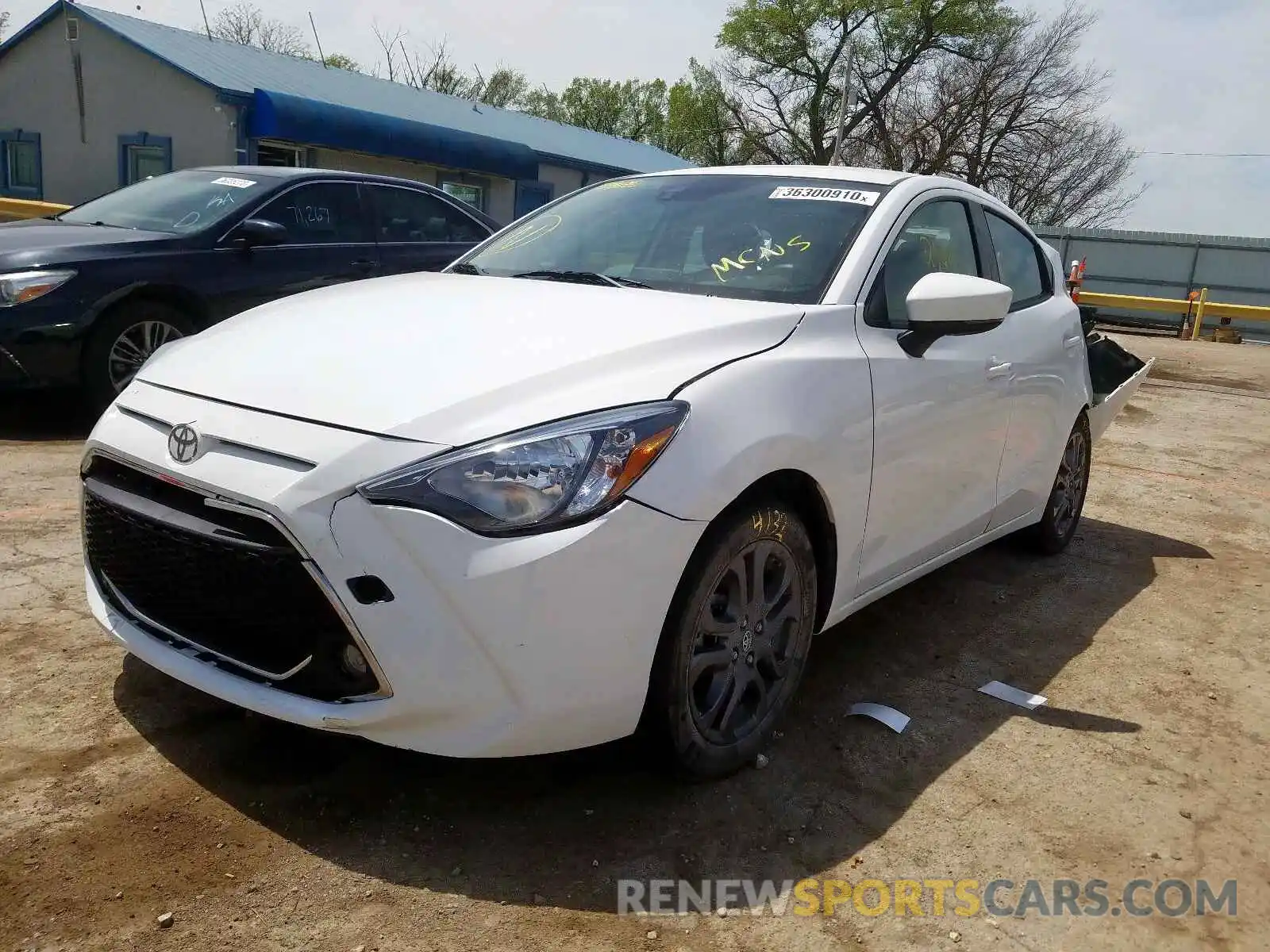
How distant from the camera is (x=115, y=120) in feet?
57.7

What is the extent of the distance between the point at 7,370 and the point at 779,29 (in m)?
36.6

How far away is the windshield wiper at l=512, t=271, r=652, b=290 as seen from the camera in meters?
3.23

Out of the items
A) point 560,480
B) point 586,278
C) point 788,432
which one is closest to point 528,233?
point 586,278

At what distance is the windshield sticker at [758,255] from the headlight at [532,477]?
1135mm

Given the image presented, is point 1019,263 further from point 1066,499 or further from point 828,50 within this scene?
point 828,50

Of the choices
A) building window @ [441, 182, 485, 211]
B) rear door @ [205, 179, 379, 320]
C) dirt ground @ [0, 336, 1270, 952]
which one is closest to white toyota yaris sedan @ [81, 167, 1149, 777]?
dirt ground @ [0, 336, 1270, 952]

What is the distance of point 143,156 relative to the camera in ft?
57.1

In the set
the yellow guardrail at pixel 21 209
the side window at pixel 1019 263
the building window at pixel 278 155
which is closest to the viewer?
the side window at pixel 1019 263

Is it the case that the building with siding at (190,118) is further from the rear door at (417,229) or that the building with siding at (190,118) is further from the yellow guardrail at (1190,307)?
the yellow guardrail at (1190,307)

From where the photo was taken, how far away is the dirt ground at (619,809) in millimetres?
2135

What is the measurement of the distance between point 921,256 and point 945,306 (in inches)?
17.2

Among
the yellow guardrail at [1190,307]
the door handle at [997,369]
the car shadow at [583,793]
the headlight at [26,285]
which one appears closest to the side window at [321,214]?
the headlight at [26,285]

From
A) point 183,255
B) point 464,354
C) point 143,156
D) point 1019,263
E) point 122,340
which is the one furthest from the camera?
point 143,156

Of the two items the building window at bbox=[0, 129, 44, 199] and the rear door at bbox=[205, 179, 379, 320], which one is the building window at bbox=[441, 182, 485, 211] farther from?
the rear door at bbox=[205, 179, 379, 320]
